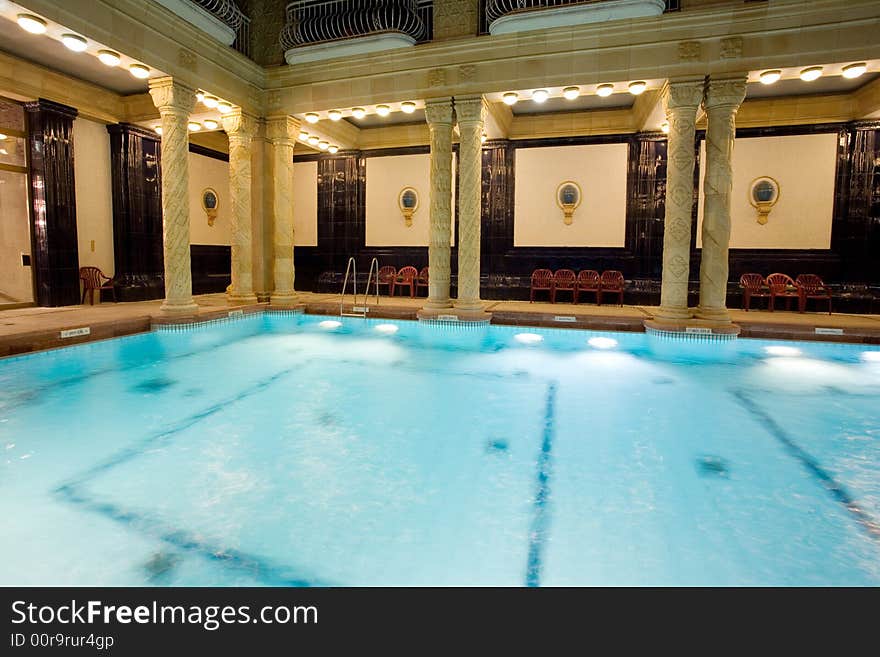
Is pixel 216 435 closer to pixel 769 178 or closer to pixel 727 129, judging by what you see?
pixel 727 129

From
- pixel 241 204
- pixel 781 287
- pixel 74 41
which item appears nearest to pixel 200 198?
pixel 241 204

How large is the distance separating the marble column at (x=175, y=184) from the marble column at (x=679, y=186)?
7924mm

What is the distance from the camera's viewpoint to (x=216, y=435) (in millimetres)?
4004

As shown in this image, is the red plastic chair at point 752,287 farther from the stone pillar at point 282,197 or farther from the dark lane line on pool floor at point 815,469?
the stone pillar at point 282,197

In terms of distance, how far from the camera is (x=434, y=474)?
3.37 m

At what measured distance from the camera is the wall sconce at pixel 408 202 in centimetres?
1298

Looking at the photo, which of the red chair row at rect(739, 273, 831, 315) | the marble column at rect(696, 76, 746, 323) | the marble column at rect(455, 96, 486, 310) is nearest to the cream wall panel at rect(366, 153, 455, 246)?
the marble column at rect(455, 96, 486, 310)

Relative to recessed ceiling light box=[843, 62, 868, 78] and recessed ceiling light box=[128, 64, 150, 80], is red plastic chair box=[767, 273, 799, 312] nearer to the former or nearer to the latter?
recessed ceiling light box=[843, 62, 868, 78]

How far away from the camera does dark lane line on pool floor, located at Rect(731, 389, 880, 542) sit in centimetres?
274

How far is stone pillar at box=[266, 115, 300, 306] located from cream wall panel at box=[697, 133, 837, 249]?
8.74 metres

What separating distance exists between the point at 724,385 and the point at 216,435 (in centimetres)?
527

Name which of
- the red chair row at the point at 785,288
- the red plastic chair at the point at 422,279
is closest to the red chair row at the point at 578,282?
the red chair row at the point at 785,288

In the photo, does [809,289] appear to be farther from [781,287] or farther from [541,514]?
[541,514]
